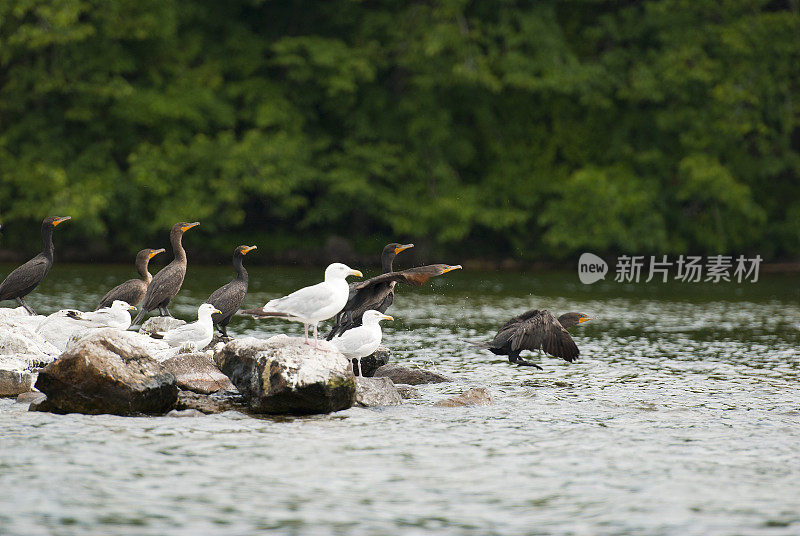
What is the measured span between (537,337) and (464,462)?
5213 mm

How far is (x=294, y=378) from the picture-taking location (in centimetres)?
1210

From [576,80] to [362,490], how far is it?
112 ft

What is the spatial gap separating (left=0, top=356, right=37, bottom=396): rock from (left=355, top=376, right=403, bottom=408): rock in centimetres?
382

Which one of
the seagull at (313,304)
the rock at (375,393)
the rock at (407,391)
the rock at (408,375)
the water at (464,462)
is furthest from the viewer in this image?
the rock at (408,375)

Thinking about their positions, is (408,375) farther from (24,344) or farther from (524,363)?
(24,344)

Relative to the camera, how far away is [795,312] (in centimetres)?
2641

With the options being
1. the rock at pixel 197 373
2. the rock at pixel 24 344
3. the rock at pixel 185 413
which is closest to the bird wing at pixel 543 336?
the rock at pixel 197 373

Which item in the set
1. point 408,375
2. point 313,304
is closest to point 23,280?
point 408,375

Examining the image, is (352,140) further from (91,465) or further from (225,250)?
(91,465)

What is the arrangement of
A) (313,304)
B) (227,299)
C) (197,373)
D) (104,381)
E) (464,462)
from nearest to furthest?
(464,462) < (104,381) < (313,304) < (197,373) < (227,299)

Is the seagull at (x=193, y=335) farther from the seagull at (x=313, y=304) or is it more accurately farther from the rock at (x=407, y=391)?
the rock at (x=407, y=391)

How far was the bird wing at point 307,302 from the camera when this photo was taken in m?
12.7

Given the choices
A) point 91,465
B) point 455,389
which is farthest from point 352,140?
point 91,465

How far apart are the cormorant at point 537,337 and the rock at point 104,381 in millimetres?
4949
